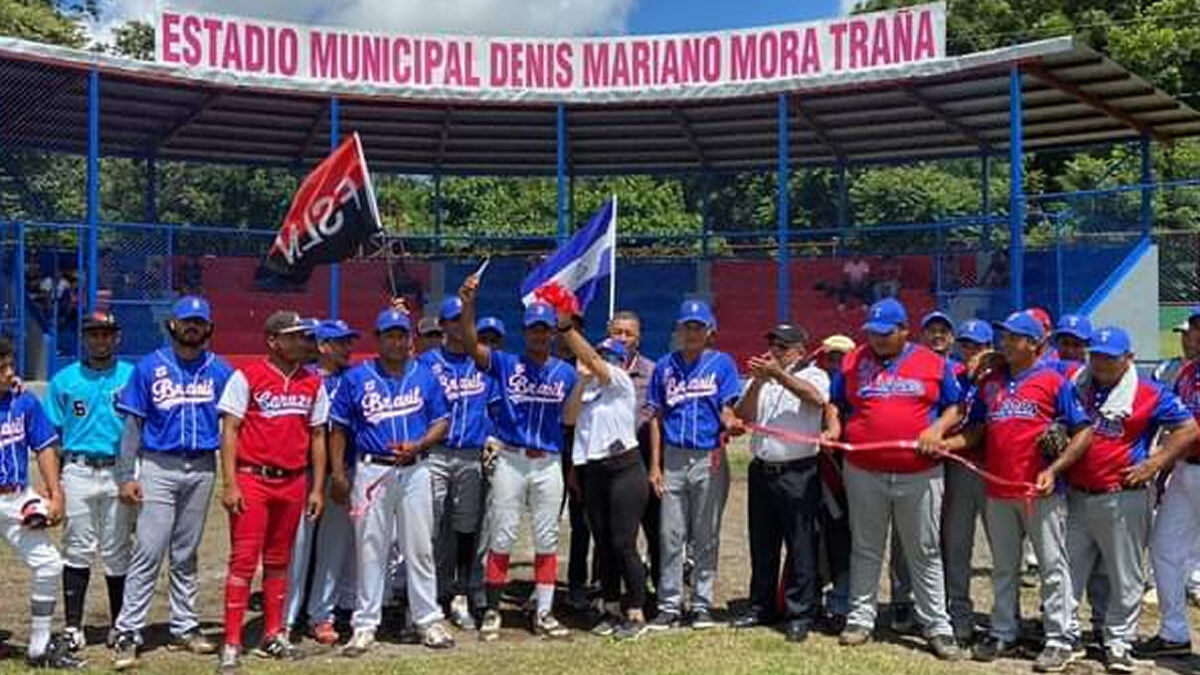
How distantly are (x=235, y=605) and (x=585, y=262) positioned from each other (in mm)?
3820

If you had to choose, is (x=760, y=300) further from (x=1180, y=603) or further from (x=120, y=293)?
(x=1180, y=603)

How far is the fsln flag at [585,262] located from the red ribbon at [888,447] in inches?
85.4

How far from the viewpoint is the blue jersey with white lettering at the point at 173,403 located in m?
7.09

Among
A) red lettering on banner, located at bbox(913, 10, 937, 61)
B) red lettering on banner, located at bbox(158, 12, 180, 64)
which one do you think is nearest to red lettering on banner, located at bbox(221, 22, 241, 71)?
red lettering on banner, located at bbox(158, 12, 180, 64)

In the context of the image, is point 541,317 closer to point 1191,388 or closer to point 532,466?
point 532,466

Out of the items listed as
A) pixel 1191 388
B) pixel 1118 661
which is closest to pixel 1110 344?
pixel 1191 388

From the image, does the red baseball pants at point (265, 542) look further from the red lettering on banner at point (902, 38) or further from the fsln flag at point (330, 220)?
the red lettering on banner at point (902, 38)

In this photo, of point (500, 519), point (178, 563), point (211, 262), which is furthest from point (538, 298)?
point (211, 262)

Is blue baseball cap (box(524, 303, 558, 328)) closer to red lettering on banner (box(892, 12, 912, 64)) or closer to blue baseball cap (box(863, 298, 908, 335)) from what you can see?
blue baseball cap (box(863, 298, 908, 335))

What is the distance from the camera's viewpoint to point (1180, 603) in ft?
23.9

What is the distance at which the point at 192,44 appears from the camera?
53.2 feet

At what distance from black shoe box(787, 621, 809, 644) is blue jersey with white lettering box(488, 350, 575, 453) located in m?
1.80

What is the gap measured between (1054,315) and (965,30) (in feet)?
73.7

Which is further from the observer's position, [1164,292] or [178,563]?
[1164,292]
